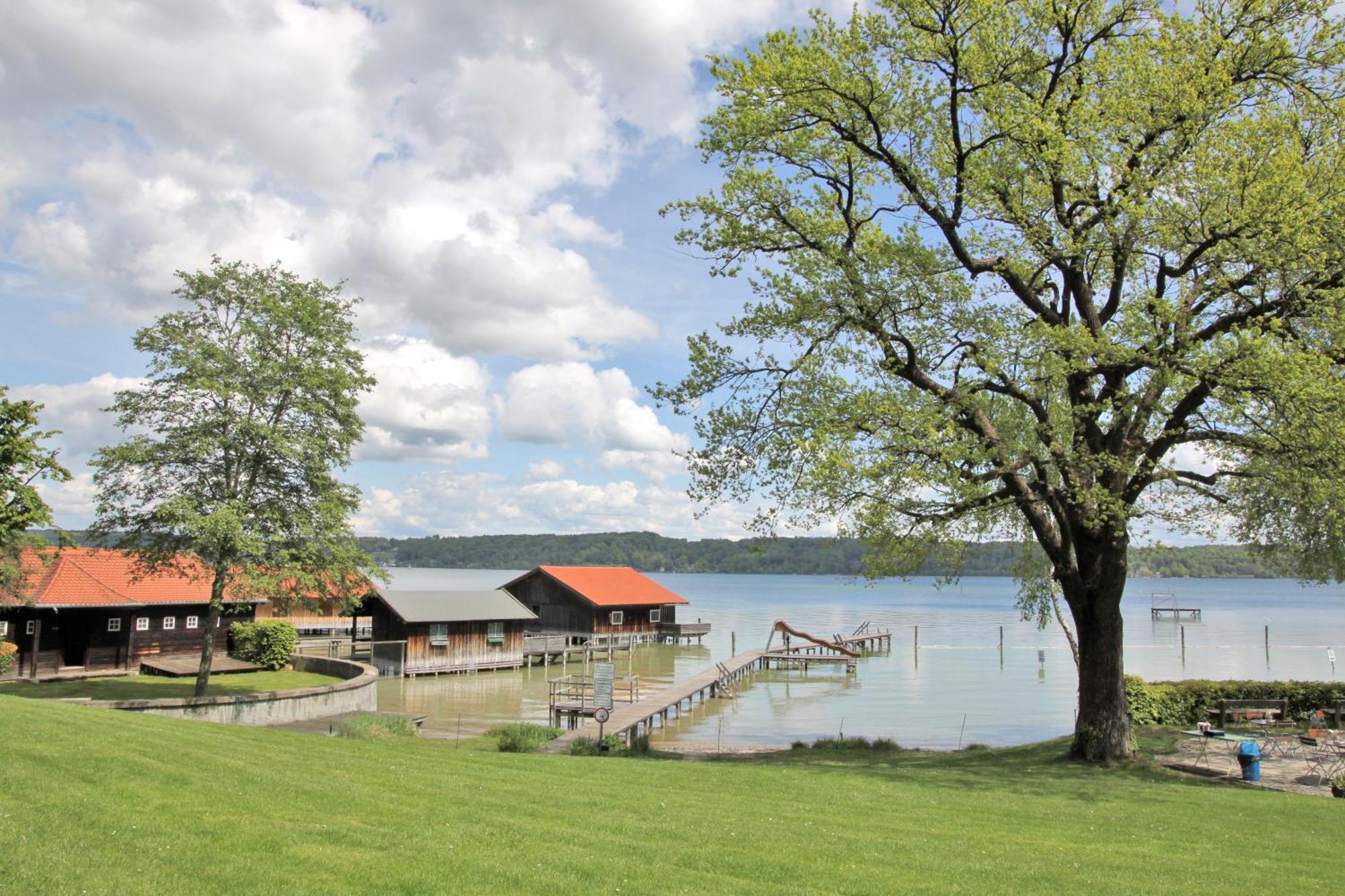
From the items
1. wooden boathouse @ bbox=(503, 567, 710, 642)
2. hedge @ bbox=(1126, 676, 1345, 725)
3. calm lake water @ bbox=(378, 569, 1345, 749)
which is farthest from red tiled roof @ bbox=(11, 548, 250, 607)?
hedge @ bbox=(1126, 676, 1345, 725)

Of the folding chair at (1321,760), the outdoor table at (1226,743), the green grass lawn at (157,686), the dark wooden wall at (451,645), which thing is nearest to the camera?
the folding chair at (1321,760)

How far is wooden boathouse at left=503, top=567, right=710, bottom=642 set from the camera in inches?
2325

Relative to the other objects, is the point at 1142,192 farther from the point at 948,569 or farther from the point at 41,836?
the point at 41,836

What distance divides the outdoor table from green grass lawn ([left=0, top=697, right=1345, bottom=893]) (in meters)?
2.23

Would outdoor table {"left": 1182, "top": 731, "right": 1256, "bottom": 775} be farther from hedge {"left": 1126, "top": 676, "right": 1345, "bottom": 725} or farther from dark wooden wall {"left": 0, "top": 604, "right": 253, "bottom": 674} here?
dark wooden wall {"left": 0, "top": 604, "right": 253, "bottom": 674}

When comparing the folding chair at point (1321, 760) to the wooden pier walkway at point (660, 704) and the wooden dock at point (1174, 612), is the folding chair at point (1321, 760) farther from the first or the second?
the wooden dock at point (1174, 612)

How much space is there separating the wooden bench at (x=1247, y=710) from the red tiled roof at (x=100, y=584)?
30.2 metres

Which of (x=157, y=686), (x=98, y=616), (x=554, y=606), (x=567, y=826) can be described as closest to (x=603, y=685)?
(x=567, y=826)

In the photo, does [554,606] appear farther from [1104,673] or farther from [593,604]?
[1104,673]

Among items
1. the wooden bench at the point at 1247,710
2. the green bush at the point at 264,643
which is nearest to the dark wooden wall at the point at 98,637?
the green bush at the point at 264,643

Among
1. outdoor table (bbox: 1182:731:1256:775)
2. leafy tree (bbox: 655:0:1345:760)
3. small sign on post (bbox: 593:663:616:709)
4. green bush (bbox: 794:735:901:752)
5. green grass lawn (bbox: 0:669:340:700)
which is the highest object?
leafy tree (bbox: 655:0:1345:760)

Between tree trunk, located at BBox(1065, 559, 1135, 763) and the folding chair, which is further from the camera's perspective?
tree trunk, located at BBox(1065, 559, 1135, 763)

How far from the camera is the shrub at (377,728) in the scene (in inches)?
762

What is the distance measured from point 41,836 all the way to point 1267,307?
62.0ft
